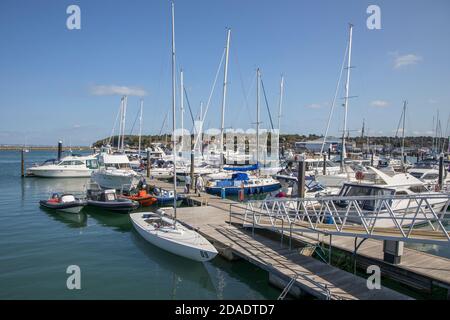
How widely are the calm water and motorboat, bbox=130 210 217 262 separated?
523 millimetres

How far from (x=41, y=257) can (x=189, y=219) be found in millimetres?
7258

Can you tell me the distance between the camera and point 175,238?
14828 mm

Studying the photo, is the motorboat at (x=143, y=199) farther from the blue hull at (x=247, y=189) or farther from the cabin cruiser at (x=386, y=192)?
the cabin cruiser at (x=386, y=192)

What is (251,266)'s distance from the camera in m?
14.2

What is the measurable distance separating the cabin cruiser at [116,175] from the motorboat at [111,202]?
6.20 metres

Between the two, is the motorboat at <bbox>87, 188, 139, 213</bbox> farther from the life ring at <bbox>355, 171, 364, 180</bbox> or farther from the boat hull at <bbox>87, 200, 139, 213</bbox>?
the life ring at <bbox>355, 171, 364, 180</bbox>

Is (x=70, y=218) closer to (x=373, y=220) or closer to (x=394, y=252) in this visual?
(x=373, y=220)

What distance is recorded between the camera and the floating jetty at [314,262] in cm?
1012

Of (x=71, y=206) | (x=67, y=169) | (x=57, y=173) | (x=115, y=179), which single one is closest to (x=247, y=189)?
(x=115, y=179)

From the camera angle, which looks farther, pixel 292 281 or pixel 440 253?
pixel 440 253

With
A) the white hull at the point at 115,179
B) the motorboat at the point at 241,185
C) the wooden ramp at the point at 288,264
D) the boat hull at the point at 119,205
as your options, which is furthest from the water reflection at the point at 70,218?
the motorboat at the point at 241,185

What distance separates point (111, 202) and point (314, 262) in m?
16.1
